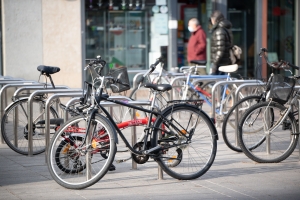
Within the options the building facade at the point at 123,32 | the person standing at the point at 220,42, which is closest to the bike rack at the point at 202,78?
the person standing at the point at 220,42

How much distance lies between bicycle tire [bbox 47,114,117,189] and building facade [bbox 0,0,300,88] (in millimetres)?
8242

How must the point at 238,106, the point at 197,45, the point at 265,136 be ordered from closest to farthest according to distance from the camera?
the point at 265,136 → the point at 238,106 → the point at 197,45

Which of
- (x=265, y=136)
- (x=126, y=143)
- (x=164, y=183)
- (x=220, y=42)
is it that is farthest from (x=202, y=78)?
(x=126, y=143)

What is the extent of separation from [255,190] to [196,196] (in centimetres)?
65

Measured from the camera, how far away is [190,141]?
6840mm

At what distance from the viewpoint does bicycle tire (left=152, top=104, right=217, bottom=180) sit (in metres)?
6.71

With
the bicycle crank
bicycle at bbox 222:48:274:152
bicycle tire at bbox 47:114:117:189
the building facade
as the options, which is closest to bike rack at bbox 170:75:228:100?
bicycle at bbox 222:48:274:152

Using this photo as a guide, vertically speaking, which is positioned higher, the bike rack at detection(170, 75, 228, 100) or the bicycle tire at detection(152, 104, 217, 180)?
the bike rack at detection(170, 75, 228, 100)

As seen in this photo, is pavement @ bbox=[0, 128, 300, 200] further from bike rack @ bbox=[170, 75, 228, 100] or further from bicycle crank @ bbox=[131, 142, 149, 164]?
bike rack @ bbox=[170, 75, 228, 100]

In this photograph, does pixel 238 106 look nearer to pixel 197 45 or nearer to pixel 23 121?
pixel 23 121

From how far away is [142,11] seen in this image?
615 inches

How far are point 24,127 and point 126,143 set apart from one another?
8.33ft

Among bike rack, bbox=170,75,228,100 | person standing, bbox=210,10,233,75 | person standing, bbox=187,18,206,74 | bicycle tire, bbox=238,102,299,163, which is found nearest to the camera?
bicycle tire, bbox=238,102,299,163

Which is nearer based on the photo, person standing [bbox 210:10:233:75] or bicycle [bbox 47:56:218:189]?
bicycle [bbox 47:56:218:189]
